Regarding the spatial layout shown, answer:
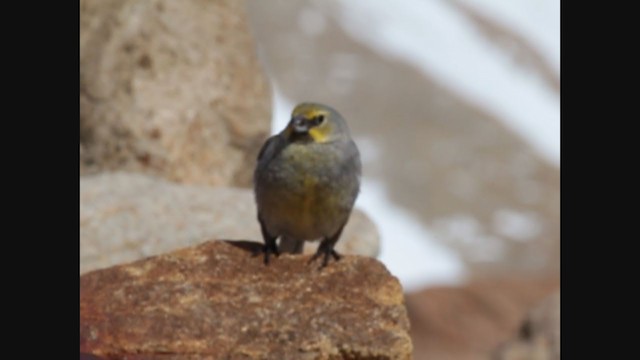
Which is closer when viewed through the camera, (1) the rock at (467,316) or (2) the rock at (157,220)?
(2) the rock at (157,220)

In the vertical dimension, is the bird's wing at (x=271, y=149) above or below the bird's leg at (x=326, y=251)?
above

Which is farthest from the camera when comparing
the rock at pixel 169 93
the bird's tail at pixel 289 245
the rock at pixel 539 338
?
the rock at pixel 539 338

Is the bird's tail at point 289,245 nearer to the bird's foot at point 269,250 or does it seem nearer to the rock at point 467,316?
the bird's foot at point 269,250

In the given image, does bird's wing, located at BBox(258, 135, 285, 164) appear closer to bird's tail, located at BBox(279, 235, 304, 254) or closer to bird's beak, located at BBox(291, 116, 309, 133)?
bird's beak, located at BBox(291, 116, 309, 133)

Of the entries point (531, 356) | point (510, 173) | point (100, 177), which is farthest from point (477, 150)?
point (100, 177)

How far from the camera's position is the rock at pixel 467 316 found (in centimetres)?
2192

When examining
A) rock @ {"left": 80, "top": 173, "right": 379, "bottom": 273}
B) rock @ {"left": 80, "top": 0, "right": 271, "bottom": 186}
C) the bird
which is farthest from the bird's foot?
rock @ {"left": 80, "top": 0, "right": 271, "bottom": 186}

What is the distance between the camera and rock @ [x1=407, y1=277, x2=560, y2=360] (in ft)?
71.9

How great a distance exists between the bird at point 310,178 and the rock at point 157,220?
2.55 meters

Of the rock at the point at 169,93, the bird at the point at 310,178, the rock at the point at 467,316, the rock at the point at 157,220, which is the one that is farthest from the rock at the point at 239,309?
the rock at the point at 467,316

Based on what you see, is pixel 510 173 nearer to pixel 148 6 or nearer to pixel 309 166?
pixel 148 6

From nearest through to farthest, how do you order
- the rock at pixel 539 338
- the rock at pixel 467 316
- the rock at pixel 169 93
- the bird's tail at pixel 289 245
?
the bird's tail at pixel 289 245 < the rock at pixel 169 93 < the rock at pixel 539 338 < the rock at pixel 467 316

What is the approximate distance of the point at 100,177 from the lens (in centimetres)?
1340

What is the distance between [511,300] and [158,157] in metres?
10.6
